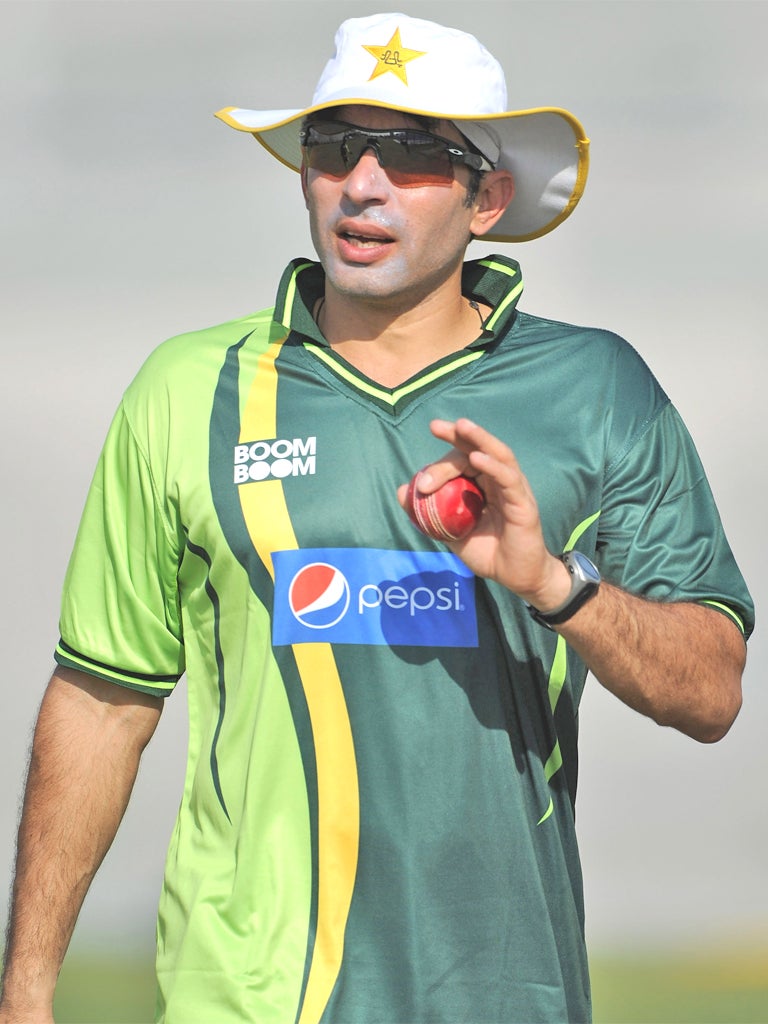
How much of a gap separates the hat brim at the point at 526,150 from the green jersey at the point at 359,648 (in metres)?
0.32

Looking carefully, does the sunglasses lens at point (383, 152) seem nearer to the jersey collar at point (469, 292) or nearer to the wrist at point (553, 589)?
the jersey collar at point (469, 292)

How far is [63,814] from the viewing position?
3.09 metres

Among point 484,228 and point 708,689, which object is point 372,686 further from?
point 484,228

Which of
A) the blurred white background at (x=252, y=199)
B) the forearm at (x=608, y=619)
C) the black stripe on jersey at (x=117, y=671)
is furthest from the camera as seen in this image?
the blurred white background at (x=252, y=199)

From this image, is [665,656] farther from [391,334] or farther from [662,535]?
[391,334]

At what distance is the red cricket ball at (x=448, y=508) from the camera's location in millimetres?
2551

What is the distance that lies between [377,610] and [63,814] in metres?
0.72

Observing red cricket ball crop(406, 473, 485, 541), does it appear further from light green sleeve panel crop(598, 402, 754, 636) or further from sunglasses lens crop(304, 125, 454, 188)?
sunglasses lens crop(304, 125, 454, 188)

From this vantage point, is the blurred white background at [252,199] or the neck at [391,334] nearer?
the neck at [391,334]

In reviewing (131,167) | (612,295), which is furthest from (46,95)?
(612,295)

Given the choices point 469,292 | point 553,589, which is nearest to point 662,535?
point 553,589

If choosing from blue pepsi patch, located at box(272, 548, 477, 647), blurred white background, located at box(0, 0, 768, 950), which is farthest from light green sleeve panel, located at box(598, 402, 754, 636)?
blurred white background, located at box(0, 0, 768, 950)

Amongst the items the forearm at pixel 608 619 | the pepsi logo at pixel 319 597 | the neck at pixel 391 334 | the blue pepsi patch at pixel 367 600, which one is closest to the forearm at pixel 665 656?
the forearm at pixel 608 619

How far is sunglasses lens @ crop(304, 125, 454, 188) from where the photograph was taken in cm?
307
